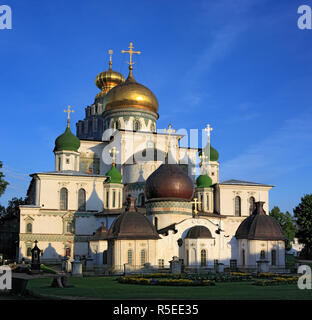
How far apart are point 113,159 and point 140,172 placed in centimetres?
345

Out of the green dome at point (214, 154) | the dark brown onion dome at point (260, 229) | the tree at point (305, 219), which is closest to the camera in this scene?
the dark brown onion dome at point (260, 229)

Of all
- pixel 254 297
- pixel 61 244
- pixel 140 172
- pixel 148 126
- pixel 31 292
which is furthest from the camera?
pixel 148 126

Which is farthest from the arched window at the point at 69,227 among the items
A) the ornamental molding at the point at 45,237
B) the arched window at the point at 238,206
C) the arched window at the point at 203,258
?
the arched window at the point at 238,206

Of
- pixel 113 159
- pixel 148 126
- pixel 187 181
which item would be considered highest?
pixel 148 126

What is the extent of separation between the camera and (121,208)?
44.9m

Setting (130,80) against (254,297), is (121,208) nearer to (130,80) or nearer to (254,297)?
(130,80)

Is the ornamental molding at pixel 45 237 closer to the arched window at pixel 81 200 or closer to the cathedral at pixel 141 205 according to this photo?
the cathedral at pixel 141 205

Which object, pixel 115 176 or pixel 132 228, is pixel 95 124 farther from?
pixel 132 228

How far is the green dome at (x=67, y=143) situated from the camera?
159ft

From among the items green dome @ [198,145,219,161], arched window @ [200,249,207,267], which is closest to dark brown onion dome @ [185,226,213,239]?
arched window @ [200,249,207,267]

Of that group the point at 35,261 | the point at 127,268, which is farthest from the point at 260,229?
the point at 35,261

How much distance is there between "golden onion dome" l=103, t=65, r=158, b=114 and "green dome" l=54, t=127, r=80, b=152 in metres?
6.48

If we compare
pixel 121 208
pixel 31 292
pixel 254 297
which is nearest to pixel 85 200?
pixel 121 208

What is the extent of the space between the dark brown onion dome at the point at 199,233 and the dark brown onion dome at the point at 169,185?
3476 mm
